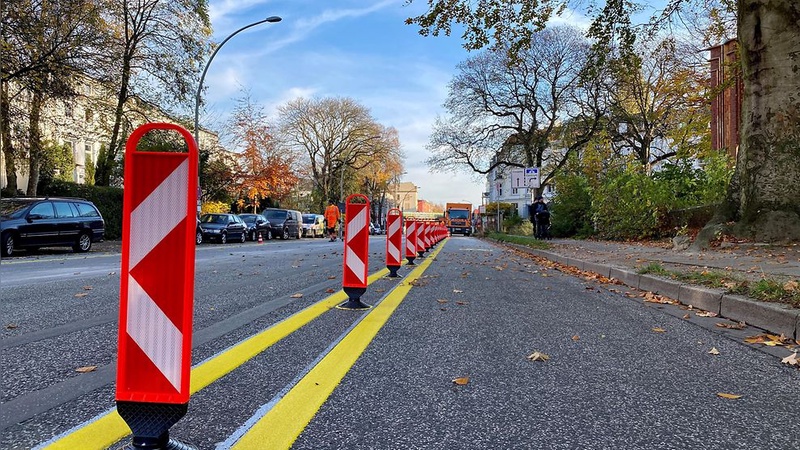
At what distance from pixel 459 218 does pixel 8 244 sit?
139 ft

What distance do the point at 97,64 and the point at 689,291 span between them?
17001mm

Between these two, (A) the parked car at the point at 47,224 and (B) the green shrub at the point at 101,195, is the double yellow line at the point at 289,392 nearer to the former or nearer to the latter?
(A) the parked car at the point at 47,224

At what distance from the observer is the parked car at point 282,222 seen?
105 feet

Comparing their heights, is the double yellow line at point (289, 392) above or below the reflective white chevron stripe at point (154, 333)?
below

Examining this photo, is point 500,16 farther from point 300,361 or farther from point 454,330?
point 300,361

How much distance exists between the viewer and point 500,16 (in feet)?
40.6

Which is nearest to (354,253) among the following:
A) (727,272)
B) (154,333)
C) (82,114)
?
(154,333)

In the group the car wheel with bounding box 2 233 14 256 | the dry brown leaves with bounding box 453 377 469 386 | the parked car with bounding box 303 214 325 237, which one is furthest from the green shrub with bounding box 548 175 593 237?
the dry brown leaves with bounding box 453 377 469 386

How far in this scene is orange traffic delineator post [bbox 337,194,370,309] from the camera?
557cm

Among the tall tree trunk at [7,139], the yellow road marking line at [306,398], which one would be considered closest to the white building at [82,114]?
the tall tree trunk at [7,139]

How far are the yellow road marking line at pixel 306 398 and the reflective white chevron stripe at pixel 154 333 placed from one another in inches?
17.1

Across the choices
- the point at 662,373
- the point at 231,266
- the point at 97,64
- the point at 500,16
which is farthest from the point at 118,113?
the point at 662,373

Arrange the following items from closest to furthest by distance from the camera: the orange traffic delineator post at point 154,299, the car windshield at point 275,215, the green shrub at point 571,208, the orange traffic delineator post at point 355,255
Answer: the orange traffic delineator post at point 154,299, the orange traffic delineator post at point 355,255, the green shrub at point 571,208, the car windshield at point 275,215

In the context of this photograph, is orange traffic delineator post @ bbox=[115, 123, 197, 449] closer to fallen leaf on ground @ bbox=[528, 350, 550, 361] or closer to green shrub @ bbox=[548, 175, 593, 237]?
fallen leaf on ground @ bbox=[528, 350, 550, 361]
